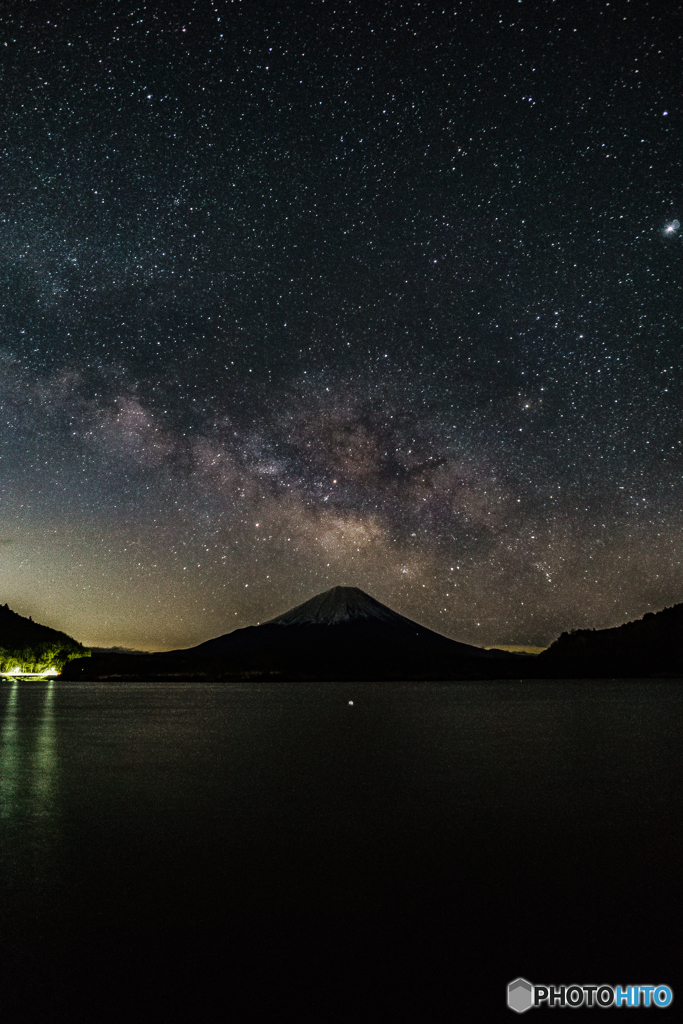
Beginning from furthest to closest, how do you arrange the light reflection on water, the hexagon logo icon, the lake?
1. the light reflection on water
2. the lake
3. the hexagon logo icon

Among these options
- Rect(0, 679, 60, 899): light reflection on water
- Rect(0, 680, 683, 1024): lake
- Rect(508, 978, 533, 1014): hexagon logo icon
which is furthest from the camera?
Rect(0, 679, 60, 899): light reflection on water

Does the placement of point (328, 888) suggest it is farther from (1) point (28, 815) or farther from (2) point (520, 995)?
(1) point (28, 815)

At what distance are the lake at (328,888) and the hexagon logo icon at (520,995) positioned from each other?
100 mm

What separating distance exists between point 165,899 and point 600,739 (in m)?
25.2

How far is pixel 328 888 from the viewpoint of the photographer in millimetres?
9094

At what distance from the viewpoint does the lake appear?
6250 millimetres

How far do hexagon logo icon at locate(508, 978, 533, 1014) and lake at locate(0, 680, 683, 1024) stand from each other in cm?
10

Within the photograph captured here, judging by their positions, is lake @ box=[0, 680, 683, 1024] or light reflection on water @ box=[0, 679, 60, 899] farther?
light reflection on water @ box=[0, 679, 60, 899]

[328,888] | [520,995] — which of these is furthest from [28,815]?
[520,995]

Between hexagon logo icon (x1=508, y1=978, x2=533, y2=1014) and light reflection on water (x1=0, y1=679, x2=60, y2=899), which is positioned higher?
hexagon logo icon (x1=508, y1=978, x2=533, y2=1014)

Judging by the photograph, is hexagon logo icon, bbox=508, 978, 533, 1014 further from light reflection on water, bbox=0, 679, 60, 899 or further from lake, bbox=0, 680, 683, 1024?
light reflection on water, bbox=0, 679, 60, 899

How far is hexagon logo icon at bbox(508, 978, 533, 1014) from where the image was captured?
6.07 meters

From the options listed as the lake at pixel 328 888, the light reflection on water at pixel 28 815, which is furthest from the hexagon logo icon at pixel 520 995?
the light reflection on water at pixel 28 815

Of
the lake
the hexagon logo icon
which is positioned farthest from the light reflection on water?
the hexagon logo icon
